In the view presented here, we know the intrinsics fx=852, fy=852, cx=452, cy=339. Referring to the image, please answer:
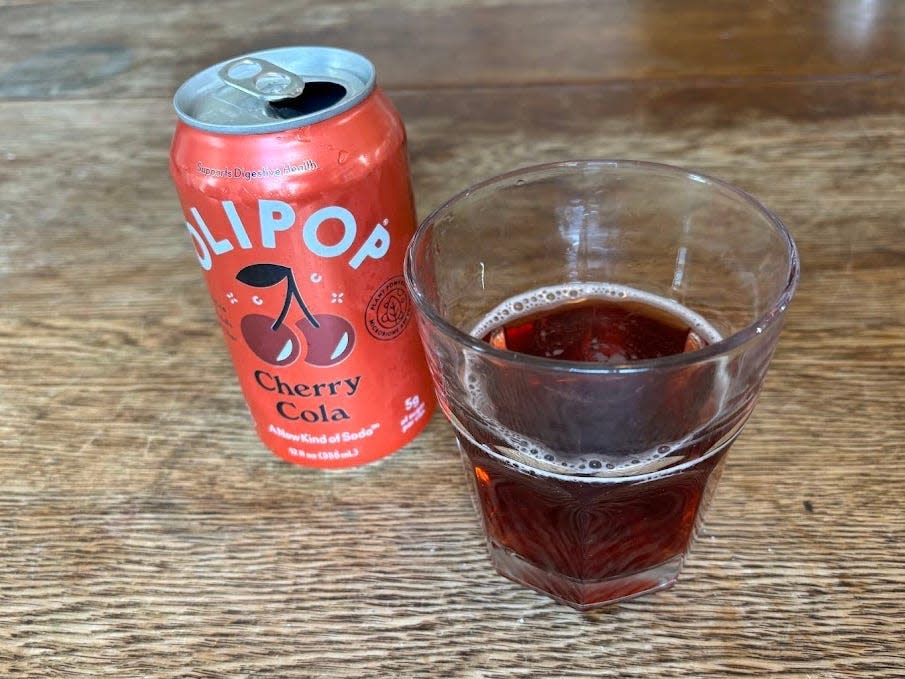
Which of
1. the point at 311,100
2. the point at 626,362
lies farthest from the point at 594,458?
the point at 311,100

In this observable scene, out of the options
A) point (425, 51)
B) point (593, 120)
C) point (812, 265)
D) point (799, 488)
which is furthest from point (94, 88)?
point (799, 488)

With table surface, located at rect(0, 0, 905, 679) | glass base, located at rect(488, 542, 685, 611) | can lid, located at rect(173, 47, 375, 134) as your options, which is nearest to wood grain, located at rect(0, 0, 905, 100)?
table surface, located at rect(0, 0, 905, 679)

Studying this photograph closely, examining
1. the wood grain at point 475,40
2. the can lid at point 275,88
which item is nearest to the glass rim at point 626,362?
the can lid at point 275,88

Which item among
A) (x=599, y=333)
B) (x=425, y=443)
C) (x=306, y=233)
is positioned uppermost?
(x=306, y=233)

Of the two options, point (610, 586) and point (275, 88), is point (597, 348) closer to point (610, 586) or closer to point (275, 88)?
point (610, 586)

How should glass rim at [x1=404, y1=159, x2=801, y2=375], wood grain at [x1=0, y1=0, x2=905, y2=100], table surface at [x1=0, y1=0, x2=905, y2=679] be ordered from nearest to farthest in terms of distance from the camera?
glass rim at [x1=404, y1=159, x2=801, y2=375], table surface at [x1=0, y1=0, x2=905, y2=679], wood grain at [x1=0, y1=0, x2=905, y2=100]

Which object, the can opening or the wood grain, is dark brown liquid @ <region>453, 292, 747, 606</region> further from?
the wood grain
